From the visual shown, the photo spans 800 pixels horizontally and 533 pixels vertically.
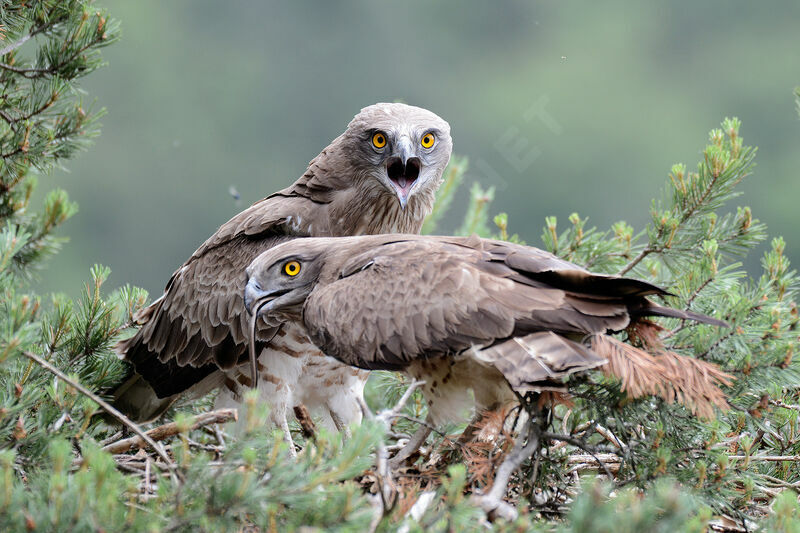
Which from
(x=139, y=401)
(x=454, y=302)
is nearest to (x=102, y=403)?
(x=454, y=302)

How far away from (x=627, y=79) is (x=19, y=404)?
3235 centimetres

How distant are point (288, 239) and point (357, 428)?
2.11m

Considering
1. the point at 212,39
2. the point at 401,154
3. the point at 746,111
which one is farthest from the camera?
the point at 212,39

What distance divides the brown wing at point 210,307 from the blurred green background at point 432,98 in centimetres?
1635

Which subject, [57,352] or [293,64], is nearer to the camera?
[57,352]

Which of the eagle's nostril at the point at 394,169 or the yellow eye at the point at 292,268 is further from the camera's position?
the eagle's nostril at the point at 394,169

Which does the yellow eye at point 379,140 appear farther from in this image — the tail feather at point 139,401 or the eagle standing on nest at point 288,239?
the tail feather at point 139,401

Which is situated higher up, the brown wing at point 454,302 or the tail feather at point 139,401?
the brown wing at point 454,302

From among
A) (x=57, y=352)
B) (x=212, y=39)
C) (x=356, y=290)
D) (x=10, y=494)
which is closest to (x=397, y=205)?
(x=356, y=290)

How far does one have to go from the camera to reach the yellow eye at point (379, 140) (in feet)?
15.0

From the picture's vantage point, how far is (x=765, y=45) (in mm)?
32906

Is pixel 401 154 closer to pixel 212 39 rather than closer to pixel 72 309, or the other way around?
pixel 72 309

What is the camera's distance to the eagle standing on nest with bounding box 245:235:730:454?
9.95 feet

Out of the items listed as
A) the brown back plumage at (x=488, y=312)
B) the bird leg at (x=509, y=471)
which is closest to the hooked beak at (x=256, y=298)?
the brown back plumage at (x=488, y=312)
